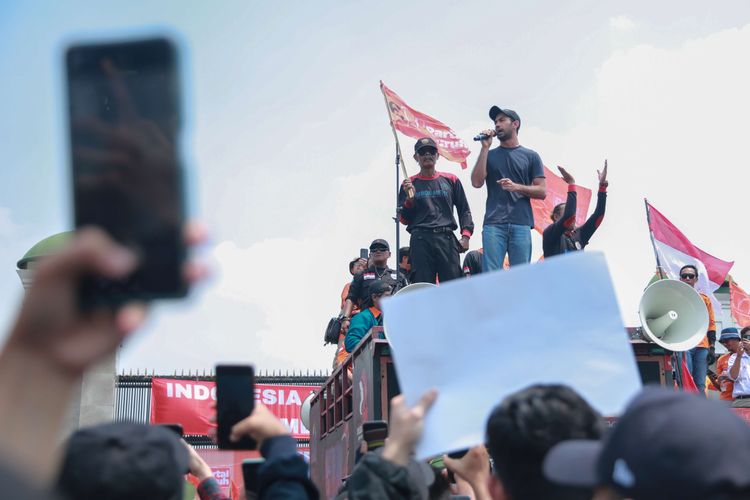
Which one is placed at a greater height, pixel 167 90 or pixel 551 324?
pixel 167 90

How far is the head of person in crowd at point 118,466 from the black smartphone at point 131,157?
0.94m

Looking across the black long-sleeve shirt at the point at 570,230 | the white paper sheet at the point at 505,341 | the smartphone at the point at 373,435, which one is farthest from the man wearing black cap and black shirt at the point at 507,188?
the white paper sheet at the point at 505,341

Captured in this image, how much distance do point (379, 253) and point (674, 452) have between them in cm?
791

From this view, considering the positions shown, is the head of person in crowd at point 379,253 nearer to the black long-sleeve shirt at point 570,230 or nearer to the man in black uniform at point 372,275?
the man in black uniform at point 372,275

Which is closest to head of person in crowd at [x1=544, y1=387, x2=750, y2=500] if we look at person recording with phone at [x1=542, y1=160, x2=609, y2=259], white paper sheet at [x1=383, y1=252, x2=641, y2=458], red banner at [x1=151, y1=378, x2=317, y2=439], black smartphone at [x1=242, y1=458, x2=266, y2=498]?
white paper sheet at [x1=383, y1=252, x2=641, y2=458]

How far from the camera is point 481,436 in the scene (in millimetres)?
2137

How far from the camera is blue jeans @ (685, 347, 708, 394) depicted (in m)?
9.34

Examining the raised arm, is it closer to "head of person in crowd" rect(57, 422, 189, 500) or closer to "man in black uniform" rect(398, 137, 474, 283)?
"man in black uniform" rect(398, 137, 474, 283)

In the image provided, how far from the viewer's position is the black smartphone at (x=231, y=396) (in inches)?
90.4

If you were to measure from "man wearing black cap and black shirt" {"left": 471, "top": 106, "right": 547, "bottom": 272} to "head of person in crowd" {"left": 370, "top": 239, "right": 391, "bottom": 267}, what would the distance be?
6.00ft

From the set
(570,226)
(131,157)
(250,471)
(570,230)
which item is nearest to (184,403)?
(570,230)

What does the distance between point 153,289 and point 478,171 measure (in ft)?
22.8

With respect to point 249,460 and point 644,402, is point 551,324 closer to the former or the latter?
point 644,402

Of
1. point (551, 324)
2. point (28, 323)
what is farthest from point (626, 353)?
point (28, 323)
